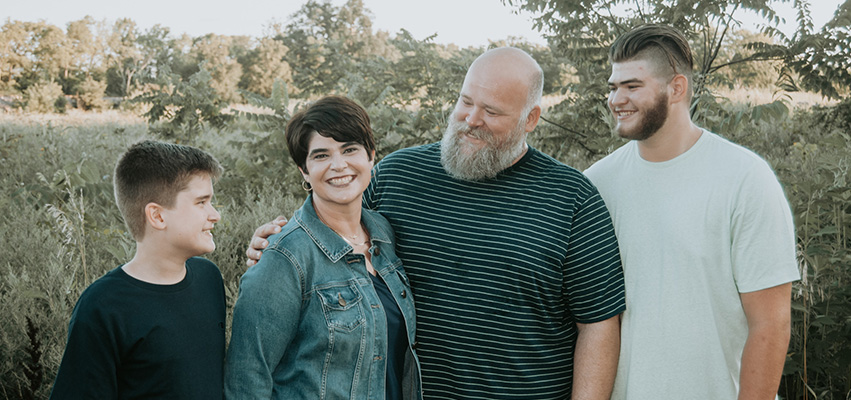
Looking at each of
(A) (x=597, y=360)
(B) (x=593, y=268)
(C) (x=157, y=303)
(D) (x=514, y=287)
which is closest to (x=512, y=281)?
(D) (x=514, y=287)

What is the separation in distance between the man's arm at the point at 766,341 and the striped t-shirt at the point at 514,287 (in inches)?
18.9

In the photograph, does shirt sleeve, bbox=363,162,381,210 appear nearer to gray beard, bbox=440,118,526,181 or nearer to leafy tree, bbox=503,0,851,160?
gray beard, bbox=440,118,526,181

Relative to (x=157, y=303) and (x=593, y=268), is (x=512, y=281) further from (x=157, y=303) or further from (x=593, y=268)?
(x=157, y=303)

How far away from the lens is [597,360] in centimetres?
249

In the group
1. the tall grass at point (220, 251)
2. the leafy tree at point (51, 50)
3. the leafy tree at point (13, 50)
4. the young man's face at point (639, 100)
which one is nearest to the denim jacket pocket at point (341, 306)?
the young man's face at point (639, 100)

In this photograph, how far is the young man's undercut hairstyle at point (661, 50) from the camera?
2.62 metres

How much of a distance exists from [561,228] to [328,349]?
3.42ft

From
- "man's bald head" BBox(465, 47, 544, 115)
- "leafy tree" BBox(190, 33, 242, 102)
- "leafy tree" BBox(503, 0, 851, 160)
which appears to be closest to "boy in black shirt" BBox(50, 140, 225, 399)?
"man's bald head" BBox(465, 47, 544, 115)

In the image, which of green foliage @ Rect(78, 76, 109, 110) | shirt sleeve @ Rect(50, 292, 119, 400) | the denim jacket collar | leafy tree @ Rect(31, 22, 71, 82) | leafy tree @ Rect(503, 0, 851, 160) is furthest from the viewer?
leafy tree @ Rect(31, 22, 71, 82)

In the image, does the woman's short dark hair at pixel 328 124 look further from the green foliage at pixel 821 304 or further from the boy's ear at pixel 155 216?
the green foliage at pixel 821 304

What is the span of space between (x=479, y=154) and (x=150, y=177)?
1.29 m

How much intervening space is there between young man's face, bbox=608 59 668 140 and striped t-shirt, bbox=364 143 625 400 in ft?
0.97

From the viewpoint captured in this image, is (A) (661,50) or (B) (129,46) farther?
(B) (129,46)

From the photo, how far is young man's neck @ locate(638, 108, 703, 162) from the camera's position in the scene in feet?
8.39
